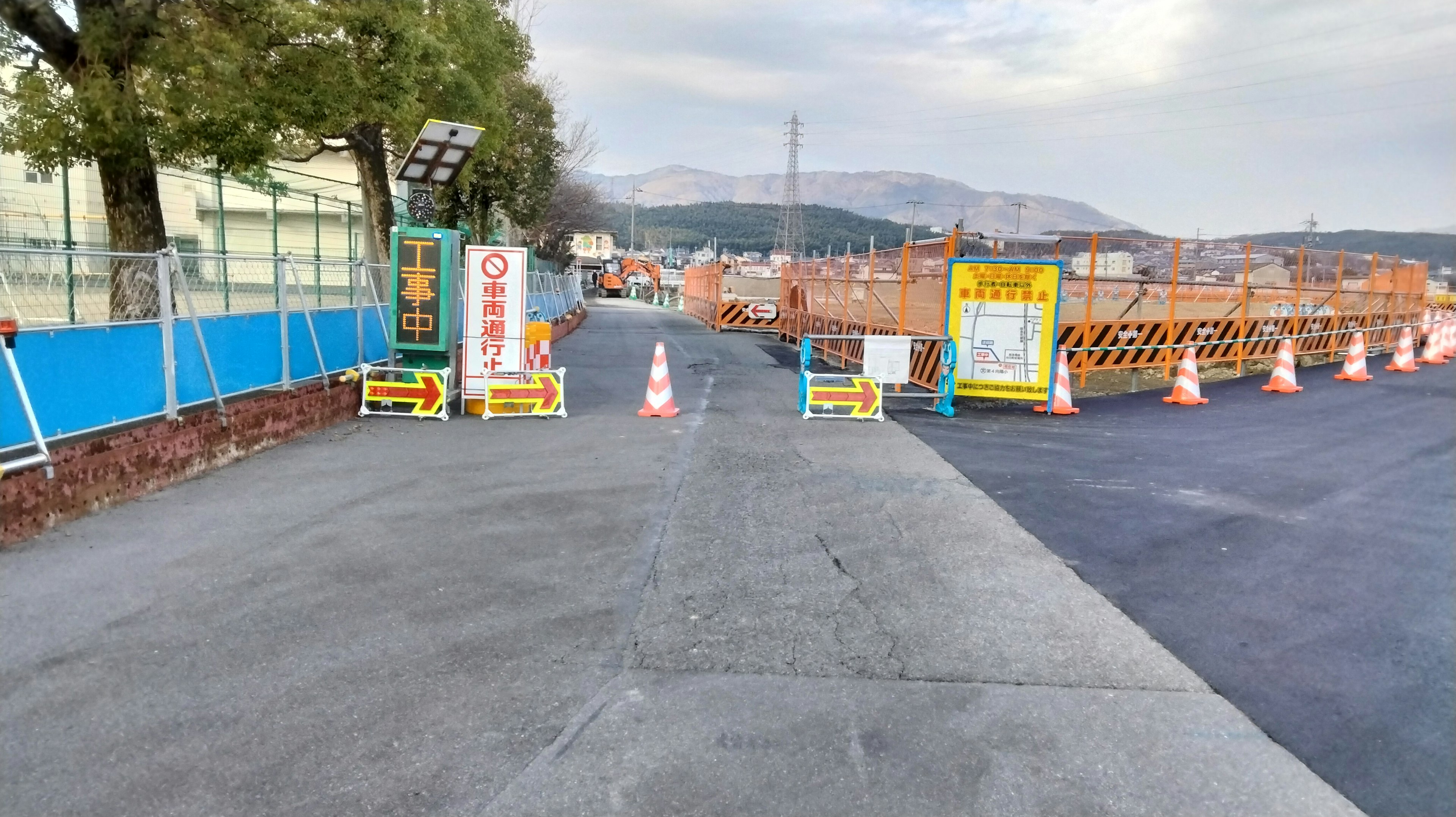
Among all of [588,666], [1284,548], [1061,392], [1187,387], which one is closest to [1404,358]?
[1187,387]

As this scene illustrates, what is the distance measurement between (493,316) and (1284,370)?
515 inches

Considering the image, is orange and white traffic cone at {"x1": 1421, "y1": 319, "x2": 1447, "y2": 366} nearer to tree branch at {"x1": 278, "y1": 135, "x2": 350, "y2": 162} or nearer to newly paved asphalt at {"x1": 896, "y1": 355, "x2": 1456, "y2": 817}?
newly paved asphalt at {"x1": 896, "y1": 355, "x2": 1456, "y2": 817}

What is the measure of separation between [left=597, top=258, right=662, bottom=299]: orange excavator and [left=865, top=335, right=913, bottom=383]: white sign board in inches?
2258

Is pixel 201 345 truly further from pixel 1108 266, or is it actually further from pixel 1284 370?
pixel 1284 370

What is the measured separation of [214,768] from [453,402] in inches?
365

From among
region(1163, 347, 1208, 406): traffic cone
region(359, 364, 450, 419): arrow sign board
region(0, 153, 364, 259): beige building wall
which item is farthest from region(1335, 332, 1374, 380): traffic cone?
region(0, 153, 364, 259): beige building wall

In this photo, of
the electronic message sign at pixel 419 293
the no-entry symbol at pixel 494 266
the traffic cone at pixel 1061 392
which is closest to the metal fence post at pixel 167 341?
the electronic message sign at pixel 419 293

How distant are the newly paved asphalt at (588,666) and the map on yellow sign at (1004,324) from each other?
567cm

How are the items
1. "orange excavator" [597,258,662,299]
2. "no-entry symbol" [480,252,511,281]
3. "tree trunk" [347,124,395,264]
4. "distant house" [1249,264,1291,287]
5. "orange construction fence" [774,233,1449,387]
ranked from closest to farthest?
"no-entry symbol" [480,252,511,281], "orange construction fence" [774,233,1449,387], "distant house" [1249,264,1291,287], "tree trunk" [347,124,395,264], "orange excavator" [597,258,662,299]

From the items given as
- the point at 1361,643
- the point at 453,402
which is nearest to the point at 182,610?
the point at 1361,643

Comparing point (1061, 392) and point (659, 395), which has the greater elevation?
point (1061, 392)

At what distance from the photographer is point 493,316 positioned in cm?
1210

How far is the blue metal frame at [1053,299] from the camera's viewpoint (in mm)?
12820

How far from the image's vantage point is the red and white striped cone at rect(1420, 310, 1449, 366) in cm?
2103
